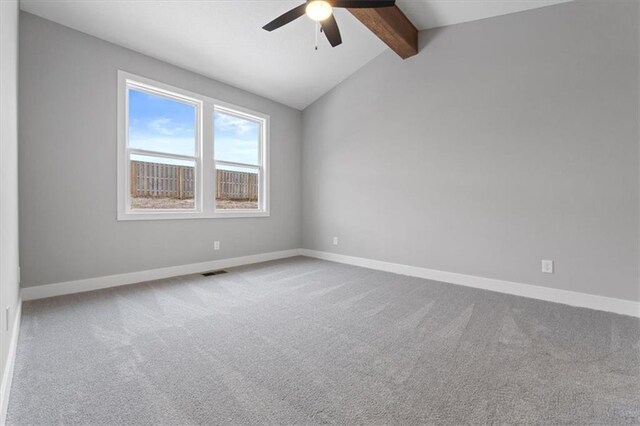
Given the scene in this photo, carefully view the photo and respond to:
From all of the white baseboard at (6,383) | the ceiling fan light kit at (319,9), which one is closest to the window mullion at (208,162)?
the ceiling fan light kit at (319,9)

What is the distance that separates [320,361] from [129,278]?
107 inches

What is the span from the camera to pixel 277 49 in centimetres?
374

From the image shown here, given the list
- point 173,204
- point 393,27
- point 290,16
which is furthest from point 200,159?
point 393,27

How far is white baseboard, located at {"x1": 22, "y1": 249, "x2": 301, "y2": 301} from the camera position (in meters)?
2.83

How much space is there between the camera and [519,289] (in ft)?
10.3

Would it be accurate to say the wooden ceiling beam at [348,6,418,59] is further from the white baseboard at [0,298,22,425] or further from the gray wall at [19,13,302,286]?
the white baseboard at [0,298,22,425]

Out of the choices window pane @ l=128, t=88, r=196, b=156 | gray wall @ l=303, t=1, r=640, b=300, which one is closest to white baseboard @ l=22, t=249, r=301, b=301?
window pane @ l=128, t=88, r=196, b=156

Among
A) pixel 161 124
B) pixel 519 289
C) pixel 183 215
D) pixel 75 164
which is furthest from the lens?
pixel 183 215

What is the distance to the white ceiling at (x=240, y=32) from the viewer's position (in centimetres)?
287

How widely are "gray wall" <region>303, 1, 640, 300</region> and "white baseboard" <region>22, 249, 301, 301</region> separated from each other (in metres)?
1.77

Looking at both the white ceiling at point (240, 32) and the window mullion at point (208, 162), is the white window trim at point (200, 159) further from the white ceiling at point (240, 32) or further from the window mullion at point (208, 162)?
the white ceiling at point (240, 32)

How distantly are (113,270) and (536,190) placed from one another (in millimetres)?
4689

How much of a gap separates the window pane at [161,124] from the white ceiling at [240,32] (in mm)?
513

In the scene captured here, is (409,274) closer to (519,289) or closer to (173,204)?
(519,289)
